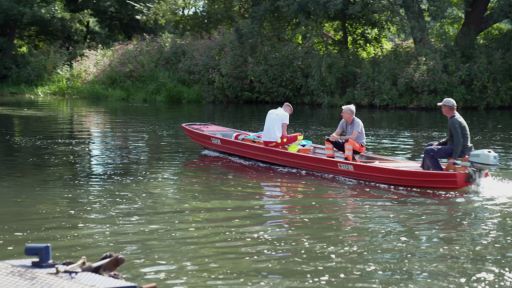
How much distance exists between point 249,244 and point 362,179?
5.32 metres

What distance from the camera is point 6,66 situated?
45.2 meters

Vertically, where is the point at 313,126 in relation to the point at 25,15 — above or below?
below

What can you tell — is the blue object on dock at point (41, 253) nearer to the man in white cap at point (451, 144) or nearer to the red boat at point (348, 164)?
the red boat at point (348, 164)

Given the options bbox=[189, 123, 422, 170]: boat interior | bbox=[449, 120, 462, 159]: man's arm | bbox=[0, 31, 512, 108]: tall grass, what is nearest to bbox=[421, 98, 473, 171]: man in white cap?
bbox=[449, 120, 462, 159]: man's arm

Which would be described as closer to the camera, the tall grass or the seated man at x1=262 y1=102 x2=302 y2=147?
the seated man at x1=262 y1=102 x2=302 y2=147

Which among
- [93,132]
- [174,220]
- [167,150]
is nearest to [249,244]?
[174,220]

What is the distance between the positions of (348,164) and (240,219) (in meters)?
4.18

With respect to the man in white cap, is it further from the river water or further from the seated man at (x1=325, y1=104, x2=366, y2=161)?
the seated man at (x1=325, y1=104, x2=366, y2=161)

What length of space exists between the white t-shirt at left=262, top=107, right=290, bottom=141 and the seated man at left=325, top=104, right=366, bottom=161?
1.37 m

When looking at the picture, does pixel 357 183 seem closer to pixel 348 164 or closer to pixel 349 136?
pixel 348 164

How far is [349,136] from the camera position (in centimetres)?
1496

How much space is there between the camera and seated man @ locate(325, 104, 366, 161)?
48.5 feet

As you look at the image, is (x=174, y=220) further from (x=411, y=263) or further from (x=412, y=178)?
(x=412, y=178)

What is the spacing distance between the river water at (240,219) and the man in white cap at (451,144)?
25.4 inches
